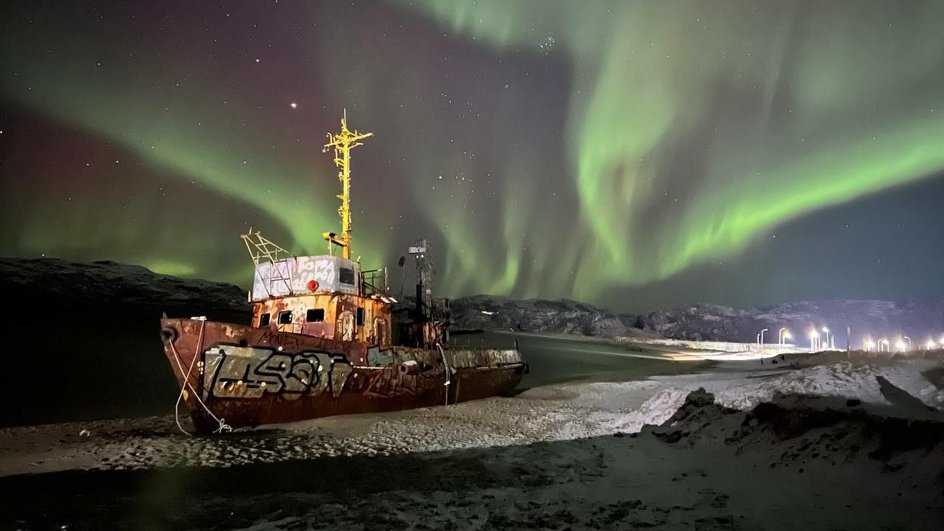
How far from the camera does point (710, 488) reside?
23.9 feet

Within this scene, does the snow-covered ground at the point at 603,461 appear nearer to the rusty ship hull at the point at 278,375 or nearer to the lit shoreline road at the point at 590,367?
the rusty ship hull at the point at 278,375

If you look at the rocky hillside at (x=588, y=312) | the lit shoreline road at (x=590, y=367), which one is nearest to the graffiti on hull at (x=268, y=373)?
the lit shoreline road at (x=590, y=367)

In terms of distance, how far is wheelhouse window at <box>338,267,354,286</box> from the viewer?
1718cm

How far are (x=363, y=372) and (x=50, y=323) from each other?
45.3 meters

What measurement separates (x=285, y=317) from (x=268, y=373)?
12.7 ft

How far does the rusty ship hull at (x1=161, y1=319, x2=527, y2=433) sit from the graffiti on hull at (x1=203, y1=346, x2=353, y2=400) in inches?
0.9

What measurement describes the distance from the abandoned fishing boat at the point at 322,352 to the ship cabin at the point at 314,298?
4 centimetres

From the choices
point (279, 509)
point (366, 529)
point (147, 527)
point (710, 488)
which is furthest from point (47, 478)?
point (710, 488)

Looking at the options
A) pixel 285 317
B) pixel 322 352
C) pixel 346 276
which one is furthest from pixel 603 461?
pixel 285 317

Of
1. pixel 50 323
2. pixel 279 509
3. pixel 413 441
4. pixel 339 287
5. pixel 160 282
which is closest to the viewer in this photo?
pixel 279 509

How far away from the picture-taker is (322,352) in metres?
14.7

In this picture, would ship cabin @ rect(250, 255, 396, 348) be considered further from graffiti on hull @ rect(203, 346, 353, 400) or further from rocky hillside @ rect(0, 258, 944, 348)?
rocky hillside @ rect(0, 258, 944, 348)

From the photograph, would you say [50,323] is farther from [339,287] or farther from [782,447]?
[782,447]

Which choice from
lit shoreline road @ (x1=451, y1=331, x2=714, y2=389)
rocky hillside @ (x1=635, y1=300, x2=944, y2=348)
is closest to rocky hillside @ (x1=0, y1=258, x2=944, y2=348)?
rocky hillside @ (x1=635, y1=300, x2=944, y2=348)
